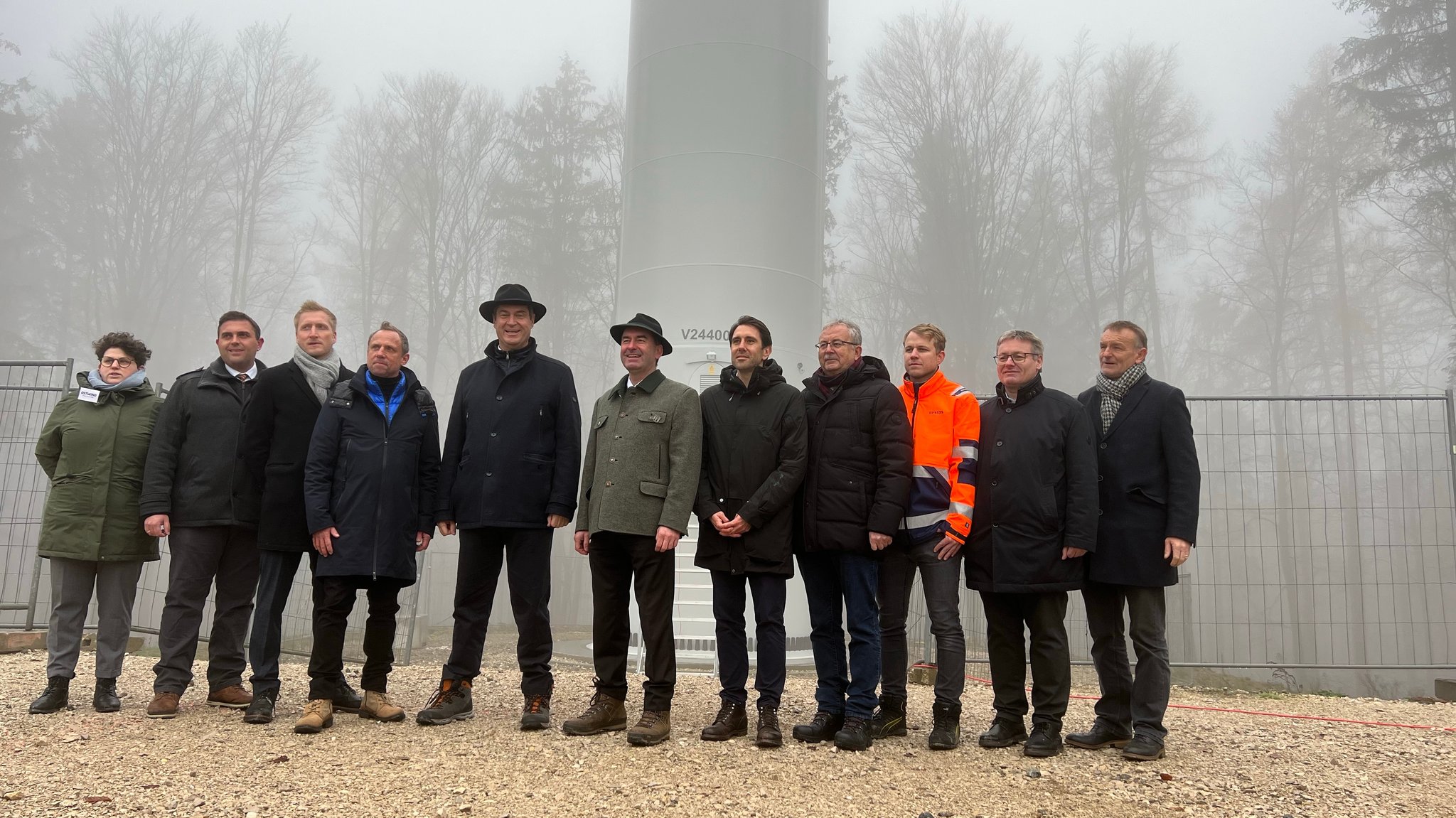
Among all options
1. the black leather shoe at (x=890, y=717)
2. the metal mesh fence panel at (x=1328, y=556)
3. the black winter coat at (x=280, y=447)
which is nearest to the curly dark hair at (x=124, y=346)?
the black winter coat at (x=280, y=447)

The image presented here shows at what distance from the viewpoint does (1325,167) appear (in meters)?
22.7

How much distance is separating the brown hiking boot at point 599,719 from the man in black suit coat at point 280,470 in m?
1.27

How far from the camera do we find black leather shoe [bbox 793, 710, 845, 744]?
166 inches

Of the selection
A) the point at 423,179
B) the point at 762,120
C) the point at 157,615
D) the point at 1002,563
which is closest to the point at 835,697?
the point at 1002,563

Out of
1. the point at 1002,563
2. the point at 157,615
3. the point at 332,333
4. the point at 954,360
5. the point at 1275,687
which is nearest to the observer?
the point at 1002,563

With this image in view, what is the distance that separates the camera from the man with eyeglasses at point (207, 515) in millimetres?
4707

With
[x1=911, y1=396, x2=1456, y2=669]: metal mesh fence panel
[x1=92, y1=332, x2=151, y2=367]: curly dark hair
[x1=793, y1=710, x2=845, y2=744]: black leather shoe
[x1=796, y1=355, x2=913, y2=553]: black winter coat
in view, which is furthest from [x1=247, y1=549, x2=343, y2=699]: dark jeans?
[x1=911, y1=396, x2=1456, y2=669]: metal mesh fence panel

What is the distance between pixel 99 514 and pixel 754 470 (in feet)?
11.0

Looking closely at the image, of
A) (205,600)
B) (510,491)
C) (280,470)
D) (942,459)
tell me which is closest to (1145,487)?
(942,459)

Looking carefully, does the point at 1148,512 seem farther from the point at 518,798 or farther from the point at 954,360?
the point at 954,360

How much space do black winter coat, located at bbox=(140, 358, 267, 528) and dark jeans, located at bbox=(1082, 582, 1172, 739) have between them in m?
4.06

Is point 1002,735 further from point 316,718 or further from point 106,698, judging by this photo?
point 106,698

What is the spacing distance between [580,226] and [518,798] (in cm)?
2055

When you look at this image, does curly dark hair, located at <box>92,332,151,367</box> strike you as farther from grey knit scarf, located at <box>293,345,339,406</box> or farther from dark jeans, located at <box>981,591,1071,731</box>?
dark jeans, located at <box>981,591,1071,731</box>
